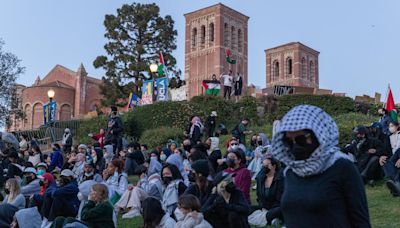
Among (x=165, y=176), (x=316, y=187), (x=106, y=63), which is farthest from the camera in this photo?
(x=106, y=63)

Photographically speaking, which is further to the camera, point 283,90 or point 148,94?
point 283,90

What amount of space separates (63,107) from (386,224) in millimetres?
59309

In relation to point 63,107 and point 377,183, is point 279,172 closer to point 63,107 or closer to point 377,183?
point 377,183

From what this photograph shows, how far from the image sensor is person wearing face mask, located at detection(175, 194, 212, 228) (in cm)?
715

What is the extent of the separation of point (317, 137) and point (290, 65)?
9025cm

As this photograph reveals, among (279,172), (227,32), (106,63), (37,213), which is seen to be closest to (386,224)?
(279,172)

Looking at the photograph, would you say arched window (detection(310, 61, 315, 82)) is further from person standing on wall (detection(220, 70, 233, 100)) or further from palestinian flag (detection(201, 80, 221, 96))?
palestinian flag (detection(201, 80, 221, 96))

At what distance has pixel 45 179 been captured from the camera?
10867 mm

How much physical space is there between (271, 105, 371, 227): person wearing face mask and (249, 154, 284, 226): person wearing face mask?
591cm

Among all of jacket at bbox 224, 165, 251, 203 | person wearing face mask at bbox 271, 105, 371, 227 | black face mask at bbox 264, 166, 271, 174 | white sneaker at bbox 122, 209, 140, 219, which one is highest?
person wearing face mask at bbox 271, 105, 371, 227

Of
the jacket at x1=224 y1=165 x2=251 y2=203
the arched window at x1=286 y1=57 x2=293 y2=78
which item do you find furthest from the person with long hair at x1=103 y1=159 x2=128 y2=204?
the arched window at x1=286 y1=57 x2=293 y2=78

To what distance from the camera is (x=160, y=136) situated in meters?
25.9

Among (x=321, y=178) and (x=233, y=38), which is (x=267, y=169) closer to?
(x=321, y=178)

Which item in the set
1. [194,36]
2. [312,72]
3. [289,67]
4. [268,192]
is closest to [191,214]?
[268,192]
